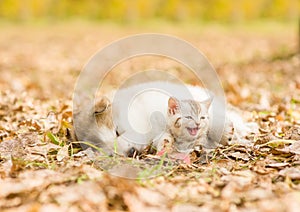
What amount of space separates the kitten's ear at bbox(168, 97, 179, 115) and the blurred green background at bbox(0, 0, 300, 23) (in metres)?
18.4

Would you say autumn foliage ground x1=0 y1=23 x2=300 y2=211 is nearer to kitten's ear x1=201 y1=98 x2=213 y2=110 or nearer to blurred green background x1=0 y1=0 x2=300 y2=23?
kitten's ear x1=201 y1=98 x2=213 y2=110

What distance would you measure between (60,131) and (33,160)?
709 millimetres

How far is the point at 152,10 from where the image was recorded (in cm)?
2217

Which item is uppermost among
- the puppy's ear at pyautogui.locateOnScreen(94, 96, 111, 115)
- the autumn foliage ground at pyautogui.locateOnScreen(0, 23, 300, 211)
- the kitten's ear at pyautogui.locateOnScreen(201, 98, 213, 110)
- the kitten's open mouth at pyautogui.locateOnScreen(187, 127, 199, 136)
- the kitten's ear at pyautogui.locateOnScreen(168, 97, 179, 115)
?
the kitten's ear at pyautogui.locateOnScreen(201, 98, 213, 110)

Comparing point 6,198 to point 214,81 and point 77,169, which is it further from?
point 214,81

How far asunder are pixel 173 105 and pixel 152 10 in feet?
64.3

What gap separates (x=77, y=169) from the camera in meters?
2.77

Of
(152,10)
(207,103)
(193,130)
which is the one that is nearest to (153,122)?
(193,130)

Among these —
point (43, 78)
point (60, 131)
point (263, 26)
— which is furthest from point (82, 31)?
point (60, 131)

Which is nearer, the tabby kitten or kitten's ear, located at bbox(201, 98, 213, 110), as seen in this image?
the tabby kitten

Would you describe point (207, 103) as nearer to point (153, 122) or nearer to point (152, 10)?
point (153, 122)

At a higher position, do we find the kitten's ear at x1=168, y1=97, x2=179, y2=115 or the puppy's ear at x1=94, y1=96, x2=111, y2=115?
the kitten's ear at x1=168, y1=97, x2=179, y2=115

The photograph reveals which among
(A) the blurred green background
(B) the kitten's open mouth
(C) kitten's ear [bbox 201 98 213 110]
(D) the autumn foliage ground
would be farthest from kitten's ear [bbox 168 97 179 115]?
(A) the blurred green background

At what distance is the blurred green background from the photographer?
21.2 metres
